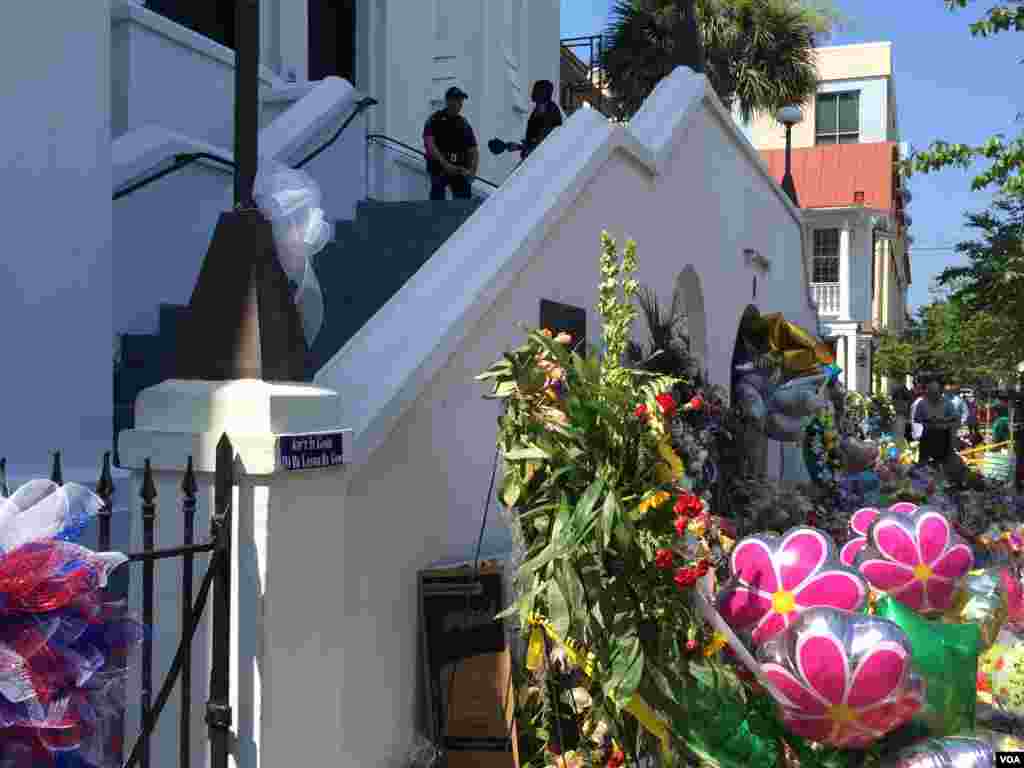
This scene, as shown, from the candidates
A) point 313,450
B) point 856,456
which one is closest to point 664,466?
point 313,450

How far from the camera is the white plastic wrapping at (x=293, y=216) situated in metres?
4.11

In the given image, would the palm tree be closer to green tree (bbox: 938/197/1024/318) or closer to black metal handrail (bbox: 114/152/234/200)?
green tree (bbox: 938/197/1024/318)

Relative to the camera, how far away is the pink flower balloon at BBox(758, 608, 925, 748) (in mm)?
3891

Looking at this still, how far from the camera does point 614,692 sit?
375cm

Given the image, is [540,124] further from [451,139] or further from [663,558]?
[663,558]

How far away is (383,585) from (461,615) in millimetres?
414

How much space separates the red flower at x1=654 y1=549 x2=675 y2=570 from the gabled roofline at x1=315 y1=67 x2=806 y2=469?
3.59 feet

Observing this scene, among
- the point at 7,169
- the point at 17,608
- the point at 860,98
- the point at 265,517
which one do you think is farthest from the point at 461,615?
the point at 860,98

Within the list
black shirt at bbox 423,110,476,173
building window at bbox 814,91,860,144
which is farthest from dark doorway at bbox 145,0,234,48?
building window at bbox 814,91,860,144

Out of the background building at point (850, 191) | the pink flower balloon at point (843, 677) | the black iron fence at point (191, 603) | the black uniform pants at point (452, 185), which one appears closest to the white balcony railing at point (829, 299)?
the background building at point (850, 191)

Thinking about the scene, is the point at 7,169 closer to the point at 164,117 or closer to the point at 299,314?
the point at 299,314

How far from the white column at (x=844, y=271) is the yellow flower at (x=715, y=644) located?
113ft

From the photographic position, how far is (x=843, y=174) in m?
37.5

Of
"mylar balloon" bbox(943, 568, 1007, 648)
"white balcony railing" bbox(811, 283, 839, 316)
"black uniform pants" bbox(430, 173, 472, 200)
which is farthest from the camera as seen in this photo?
"white balcony railing" bbox(811, 283, 839, 316)
